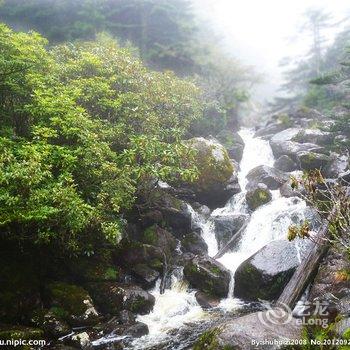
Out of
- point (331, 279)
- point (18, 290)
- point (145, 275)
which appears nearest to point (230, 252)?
point (145, 275)

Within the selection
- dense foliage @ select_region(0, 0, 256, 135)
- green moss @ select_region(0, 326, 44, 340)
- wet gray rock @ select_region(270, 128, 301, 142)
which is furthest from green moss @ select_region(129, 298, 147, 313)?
wet gray rock @ select_region(270, 128, 301, 142)

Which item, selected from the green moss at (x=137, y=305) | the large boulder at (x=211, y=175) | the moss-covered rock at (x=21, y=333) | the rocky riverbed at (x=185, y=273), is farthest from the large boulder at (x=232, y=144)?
the moss-covered rock at (x=21, y=333)

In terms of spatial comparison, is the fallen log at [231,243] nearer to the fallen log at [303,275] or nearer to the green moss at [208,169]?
the green moss at [208,169]

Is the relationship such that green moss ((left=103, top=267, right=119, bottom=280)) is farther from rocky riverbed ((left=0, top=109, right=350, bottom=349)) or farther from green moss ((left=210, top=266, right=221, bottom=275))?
green moss ((left=210, top=266, right=221, bottom=275))

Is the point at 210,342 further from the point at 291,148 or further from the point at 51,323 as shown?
the point at 291,148

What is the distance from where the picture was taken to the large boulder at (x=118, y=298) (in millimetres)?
11849

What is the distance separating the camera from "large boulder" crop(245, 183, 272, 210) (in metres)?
19.0

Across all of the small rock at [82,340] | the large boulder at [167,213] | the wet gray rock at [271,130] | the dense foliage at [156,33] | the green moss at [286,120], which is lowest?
the small rock at [82,340]

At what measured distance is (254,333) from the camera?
26.9ft

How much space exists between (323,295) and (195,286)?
4.92 metres

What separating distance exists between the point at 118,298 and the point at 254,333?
5407mm

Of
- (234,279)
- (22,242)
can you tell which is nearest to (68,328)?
(22,242)

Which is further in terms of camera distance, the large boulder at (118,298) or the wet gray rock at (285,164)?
the wet gray rock at (285,164)

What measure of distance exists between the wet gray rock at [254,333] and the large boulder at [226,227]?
873 centimetres
